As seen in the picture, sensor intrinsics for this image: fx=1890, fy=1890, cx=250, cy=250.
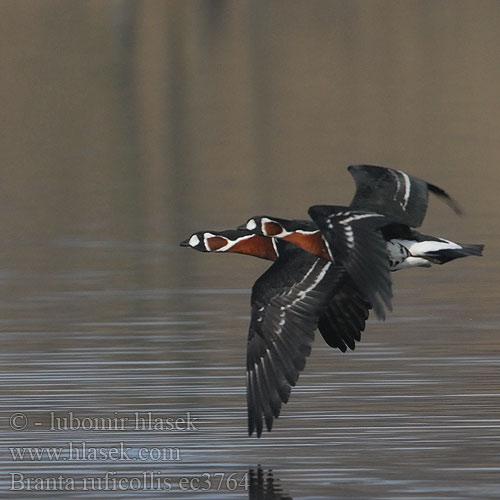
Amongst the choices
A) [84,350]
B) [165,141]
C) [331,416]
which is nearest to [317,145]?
[165,141]

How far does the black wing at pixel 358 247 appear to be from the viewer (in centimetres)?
1342

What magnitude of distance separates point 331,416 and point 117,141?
31.4 m

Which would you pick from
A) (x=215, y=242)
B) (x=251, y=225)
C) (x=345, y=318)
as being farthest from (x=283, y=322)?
(x=215, y=242)

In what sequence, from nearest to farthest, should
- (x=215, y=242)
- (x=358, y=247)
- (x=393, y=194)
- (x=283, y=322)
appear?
(x=358, y=247), (x=283, y=322), (x=393, y=194), (x=215, y=242)

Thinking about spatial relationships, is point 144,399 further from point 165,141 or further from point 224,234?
point 165,141

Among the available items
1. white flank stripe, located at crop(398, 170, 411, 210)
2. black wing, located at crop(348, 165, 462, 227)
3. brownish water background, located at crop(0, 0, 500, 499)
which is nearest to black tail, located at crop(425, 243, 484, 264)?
black wing, located at crop(348, 165, 462, 227)

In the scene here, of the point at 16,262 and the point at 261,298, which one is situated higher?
the point at 261,298

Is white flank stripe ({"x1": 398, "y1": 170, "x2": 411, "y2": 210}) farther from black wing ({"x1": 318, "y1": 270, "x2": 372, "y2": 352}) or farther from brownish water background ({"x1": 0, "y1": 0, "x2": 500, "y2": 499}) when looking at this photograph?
brownish water background ({"x1": 0, "y1": 0, "x2": 500, "y2": 499})

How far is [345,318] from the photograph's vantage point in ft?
51.0

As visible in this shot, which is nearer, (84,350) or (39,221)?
(84,350)

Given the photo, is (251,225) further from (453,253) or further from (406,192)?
(453,253)

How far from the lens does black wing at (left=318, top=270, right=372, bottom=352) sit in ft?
50.7

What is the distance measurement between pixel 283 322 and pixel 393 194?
1.70m

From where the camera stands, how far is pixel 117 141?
150ft
